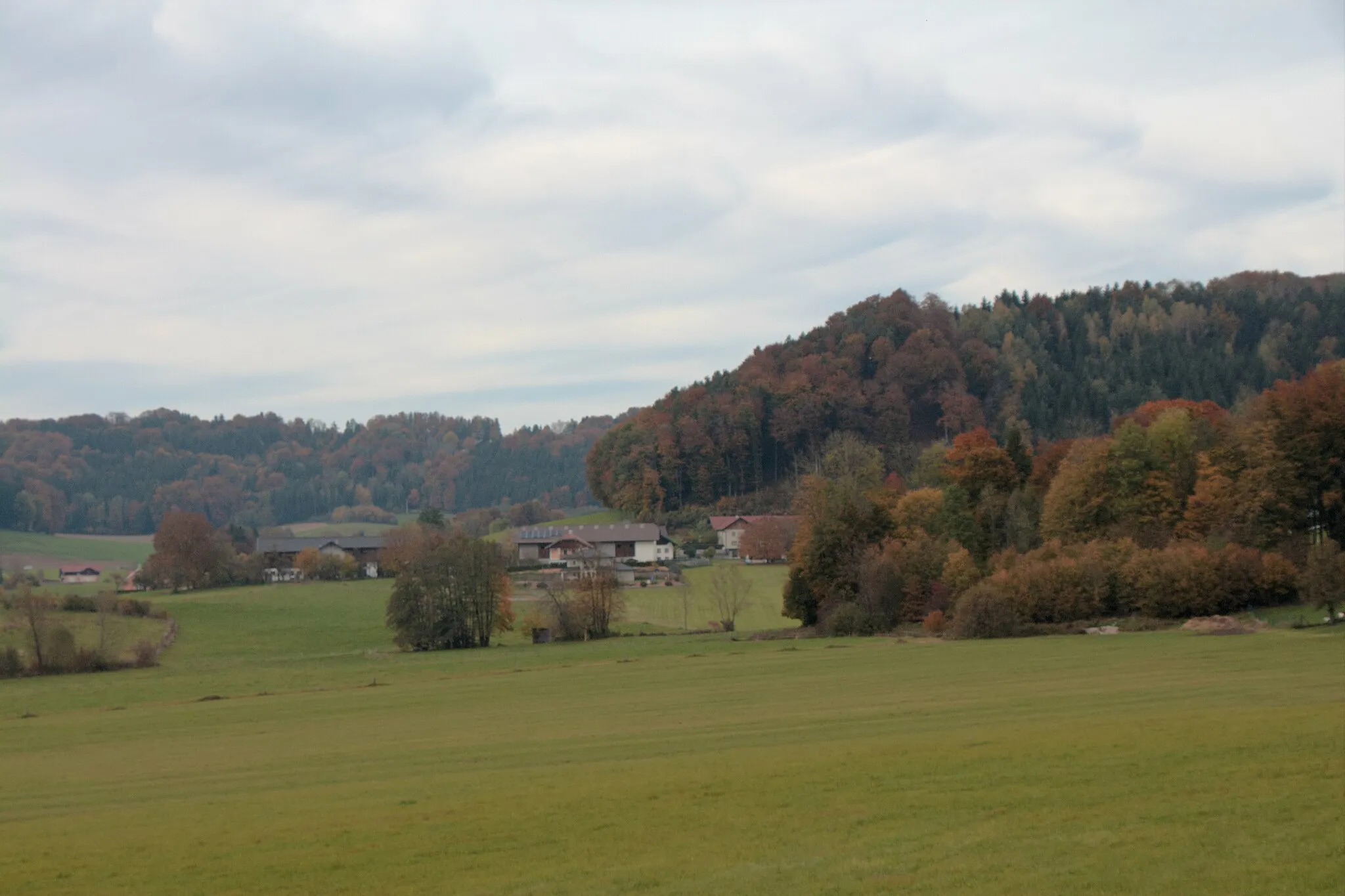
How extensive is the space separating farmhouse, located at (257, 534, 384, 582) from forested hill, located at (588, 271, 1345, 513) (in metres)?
32.7

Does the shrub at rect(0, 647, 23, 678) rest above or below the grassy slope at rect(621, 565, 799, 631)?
above

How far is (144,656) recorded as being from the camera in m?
71.3

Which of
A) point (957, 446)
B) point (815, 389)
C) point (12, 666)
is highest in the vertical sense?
point (815, 389)

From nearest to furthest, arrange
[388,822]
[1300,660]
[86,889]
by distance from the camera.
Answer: [86,889], [388,822], [1300,660]

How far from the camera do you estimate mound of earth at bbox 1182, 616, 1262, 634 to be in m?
52.1

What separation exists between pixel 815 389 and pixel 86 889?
15213 centimetres

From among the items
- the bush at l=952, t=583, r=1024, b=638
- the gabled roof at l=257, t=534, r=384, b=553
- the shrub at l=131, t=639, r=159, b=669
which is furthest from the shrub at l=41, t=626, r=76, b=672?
the gabled roof at l=257, t=534, r=384, b=553

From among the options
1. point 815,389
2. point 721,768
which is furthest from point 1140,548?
point 815,389

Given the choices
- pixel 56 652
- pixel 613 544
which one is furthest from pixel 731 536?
pixel 56 652

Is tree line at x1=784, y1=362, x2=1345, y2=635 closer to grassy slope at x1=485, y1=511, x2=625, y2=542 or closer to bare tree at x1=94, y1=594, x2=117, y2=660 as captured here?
bare tree at x1=94, y1=594, x2=117, y2=660

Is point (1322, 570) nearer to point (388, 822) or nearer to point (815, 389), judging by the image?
point (388, 822)

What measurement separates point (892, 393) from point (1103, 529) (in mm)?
91234

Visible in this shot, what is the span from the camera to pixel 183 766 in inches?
1262

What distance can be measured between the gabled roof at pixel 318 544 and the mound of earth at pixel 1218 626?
11216 centimetres
